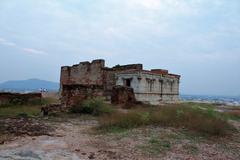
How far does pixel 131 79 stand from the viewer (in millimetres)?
26500

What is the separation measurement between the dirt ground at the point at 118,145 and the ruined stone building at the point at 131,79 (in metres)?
14.4

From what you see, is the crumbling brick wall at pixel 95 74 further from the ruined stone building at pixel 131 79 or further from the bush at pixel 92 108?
the bush at pixel 92 108

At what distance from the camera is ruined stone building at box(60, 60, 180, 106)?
26.4 m

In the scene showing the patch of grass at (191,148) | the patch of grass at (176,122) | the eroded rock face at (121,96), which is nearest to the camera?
the patch of grass at (191,148)

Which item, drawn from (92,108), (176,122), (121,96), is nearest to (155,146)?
(176,122)

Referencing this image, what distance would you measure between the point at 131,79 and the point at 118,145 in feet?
59.7

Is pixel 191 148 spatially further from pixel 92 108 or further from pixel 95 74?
pixel 95 74

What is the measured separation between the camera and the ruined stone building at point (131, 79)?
86.7 feet

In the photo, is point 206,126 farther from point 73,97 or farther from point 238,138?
point 73,97

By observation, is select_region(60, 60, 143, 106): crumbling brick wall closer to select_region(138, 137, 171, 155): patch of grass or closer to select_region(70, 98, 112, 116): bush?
select_region(70, 98, 112, 116): bush

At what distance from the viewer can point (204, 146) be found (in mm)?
8891

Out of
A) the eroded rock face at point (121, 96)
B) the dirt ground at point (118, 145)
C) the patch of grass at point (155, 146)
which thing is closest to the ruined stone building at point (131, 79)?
the eroded rock face at point (121, 96)

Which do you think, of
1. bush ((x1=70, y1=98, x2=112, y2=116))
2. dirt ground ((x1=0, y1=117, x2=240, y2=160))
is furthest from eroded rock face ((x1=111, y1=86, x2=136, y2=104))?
dirt ground ((x1=0, y1=117, x2=240, y2=160))

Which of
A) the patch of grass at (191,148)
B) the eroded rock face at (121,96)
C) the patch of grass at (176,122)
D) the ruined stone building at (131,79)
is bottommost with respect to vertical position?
the patch of grass at (191,148)
